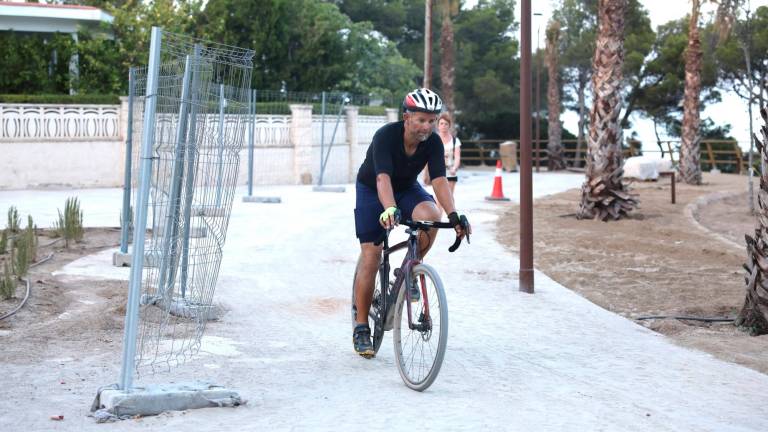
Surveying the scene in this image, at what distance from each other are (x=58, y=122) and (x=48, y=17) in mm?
5506

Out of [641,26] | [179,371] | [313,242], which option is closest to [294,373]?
[179,371]

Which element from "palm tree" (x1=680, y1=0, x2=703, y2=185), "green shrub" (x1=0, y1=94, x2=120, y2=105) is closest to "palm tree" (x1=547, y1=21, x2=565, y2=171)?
"palm tree" (x1=680, y1=0, x2=703, y2=185)

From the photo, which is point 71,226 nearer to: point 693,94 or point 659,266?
point 659,266

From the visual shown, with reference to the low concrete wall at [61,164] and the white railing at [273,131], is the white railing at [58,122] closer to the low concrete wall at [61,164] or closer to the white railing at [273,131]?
the low concrete wall at [61,164]

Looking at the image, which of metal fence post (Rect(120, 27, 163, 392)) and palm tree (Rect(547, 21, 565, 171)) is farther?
palm tree (Rect(547, 21, 565, 171))

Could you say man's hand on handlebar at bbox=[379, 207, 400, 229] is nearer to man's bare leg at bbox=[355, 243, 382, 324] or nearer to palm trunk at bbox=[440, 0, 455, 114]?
man's bare leg at bbox=[355, 243, 382, 324]

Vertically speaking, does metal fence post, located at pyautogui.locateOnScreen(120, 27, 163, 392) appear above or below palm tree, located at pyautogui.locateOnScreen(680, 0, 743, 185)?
below

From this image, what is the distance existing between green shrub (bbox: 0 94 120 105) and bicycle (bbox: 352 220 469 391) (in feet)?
78.2

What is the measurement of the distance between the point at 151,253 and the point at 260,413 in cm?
147

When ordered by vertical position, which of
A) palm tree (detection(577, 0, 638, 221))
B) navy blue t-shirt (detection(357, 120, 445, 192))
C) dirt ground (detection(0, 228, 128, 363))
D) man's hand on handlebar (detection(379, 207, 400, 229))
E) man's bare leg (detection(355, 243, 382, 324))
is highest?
palm tree (detection(577, 0, 638, 221))

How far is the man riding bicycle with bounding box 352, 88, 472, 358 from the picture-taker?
671 cm

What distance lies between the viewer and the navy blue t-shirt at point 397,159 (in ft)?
22.5

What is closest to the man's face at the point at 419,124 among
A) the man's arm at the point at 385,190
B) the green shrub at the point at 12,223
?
the man's arm at the point at 385,190

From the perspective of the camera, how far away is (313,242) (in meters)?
14.9
